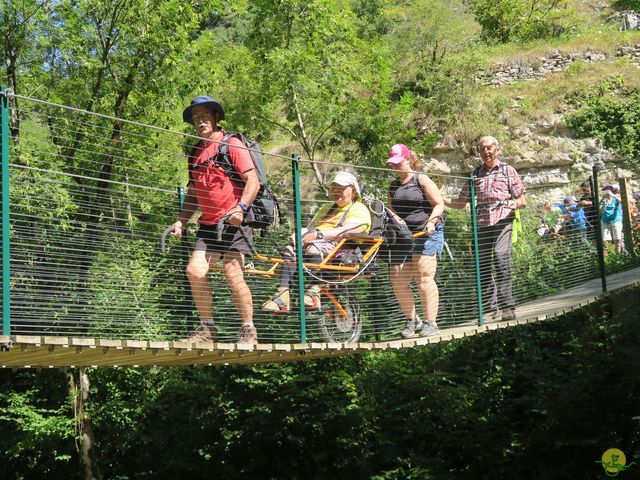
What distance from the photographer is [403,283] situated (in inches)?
292

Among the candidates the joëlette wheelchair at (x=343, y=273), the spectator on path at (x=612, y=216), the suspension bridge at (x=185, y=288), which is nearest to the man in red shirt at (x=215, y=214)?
the suspension bridge at (x=185, y=288)

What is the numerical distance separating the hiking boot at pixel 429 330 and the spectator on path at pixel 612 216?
5.24m

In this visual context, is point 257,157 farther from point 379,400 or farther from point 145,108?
point 145,108

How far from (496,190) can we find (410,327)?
56.6 inches

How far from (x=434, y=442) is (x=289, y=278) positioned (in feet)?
20.1

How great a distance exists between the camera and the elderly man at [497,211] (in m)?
7.95

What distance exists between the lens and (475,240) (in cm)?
816

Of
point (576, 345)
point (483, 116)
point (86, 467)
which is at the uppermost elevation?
point (483, 116)

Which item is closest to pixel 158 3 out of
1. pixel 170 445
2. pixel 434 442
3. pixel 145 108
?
pixel 145 108

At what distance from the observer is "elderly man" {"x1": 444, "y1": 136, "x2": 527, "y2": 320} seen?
7.95m

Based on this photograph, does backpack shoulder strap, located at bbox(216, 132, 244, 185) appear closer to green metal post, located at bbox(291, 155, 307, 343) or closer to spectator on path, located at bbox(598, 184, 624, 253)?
green metal post, located at bbox(291, 155, 307, 343)

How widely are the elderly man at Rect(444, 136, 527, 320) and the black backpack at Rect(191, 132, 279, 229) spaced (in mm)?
2322

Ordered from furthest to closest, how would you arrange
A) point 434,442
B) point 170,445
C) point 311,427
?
point 170,445 < point 311,427 < point 434,442

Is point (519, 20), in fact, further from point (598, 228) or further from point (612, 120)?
point (598, 228)
